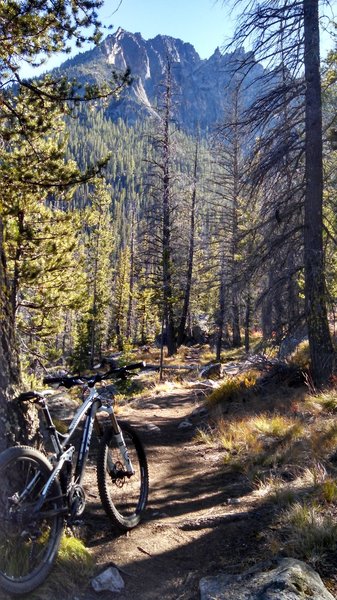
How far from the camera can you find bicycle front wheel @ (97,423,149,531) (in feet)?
12.4

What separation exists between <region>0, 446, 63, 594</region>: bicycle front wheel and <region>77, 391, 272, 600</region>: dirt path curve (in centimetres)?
41

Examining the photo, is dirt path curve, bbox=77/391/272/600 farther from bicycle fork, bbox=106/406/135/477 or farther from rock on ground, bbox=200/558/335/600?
bicycle fork, bbox=106/406/135/477

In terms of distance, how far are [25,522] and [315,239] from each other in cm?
748

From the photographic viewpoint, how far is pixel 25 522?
9.36ft

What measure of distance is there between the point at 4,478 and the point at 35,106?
21.1 feet

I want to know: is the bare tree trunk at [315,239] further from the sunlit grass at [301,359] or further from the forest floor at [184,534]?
the forest floor at [184,534]

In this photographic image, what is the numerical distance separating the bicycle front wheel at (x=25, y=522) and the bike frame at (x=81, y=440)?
0.09 metres

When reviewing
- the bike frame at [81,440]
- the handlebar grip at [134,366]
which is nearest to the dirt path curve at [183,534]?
the bike frame at [81,440]

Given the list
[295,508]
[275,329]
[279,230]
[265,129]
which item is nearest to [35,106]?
[265,129]

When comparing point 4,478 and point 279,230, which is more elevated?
point 279,230


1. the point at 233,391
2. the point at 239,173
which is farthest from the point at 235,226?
the point at 233,391

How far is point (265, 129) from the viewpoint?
9.72 m

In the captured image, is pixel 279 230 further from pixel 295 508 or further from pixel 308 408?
pixel 295 508

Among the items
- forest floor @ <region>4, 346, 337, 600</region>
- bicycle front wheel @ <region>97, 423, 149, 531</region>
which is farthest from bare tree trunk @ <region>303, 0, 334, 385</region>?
bicycle front wheel @ <region>97, 423, 149, 531</region>
